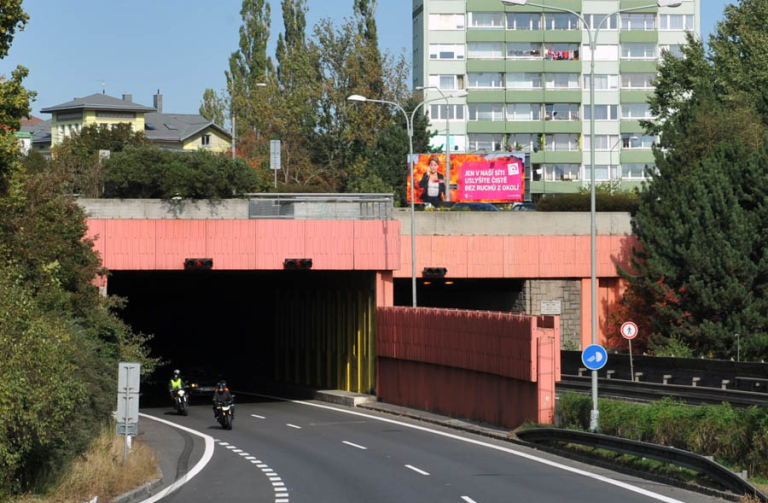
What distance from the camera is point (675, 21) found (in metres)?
113

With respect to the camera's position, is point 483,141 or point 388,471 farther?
point 483,141

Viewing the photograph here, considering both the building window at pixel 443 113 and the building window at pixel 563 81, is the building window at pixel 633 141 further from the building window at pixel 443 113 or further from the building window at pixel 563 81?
the building window at pixel 443 113

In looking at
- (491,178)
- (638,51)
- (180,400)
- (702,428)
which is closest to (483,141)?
(638,51)

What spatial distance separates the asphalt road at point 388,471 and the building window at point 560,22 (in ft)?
256

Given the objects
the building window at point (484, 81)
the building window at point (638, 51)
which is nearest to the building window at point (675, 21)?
the building window at point (638, 51)

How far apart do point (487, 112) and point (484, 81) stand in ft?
9.86

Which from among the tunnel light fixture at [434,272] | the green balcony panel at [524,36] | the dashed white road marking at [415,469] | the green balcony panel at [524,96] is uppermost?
the green balcony panel at [524,36]

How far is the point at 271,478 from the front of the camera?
2544 centimetres

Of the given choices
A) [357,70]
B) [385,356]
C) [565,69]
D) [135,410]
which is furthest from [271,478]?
[565,69]

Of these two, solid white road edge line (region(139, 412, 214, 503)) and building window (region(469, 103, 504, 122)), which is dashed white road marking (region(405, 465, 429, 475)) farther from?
building window (region(469, 103, 504, 122))

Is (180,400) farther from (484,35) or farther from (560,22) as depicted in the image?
(560,22)

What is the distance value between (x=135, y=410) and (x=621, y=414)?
1160cm

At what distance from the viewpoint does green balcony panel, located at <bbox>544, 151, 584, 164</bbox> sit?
110688 mm

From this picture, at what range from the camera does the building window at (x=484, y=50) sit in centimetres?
11144
